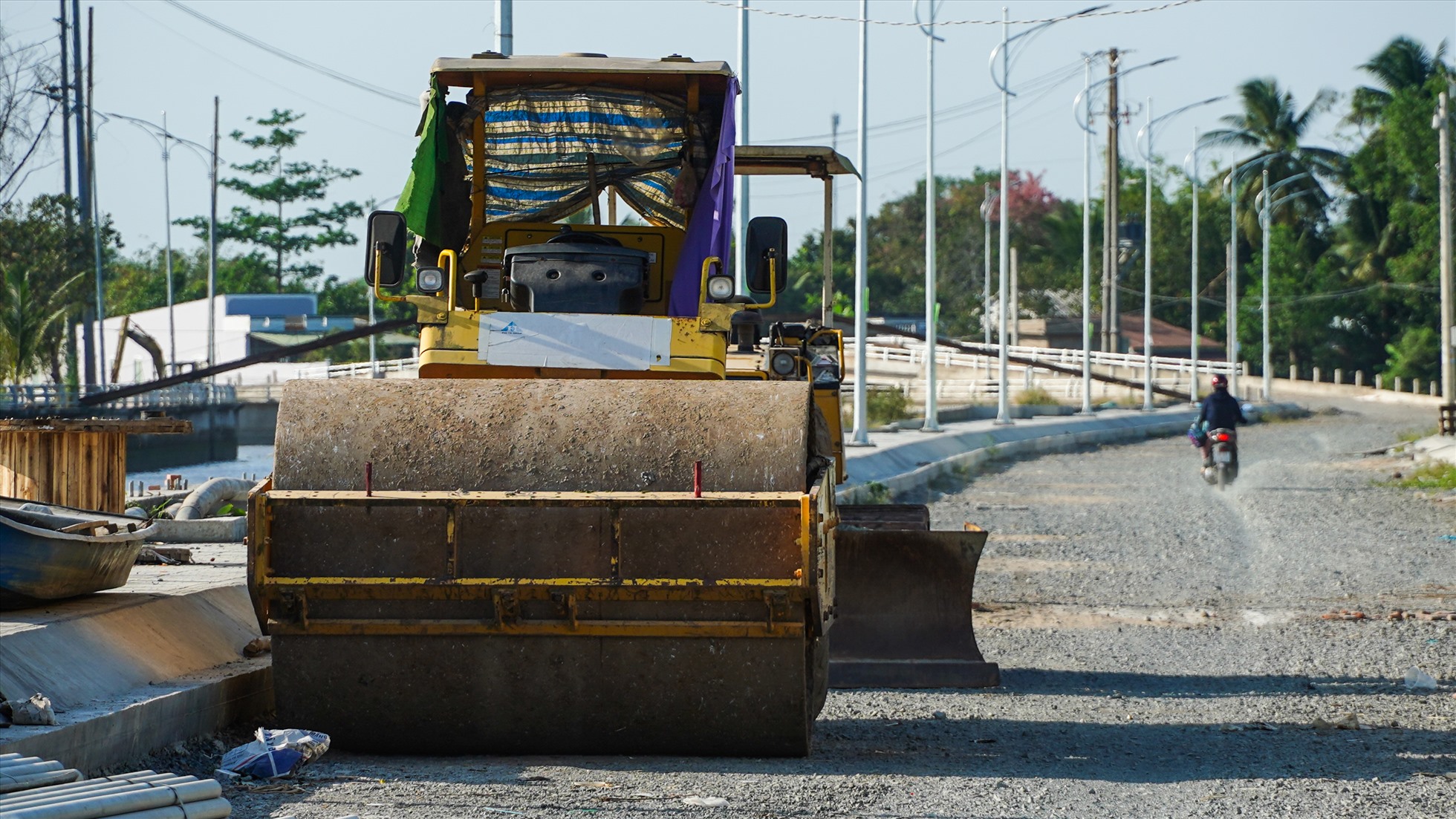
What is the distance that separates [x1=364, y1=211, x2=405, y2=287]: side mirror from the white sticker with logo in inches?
34.6

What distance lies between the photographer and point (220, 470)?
1997 inches

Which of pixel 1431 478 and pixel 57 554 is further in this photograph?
pixel 1431 478

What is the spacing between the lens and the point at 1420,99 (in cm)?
8200

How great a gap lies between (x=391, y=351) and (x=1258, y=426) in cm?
4300

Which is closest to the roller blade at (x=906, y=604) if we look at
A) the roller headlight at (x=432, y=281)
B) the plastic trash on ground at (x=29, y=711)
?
the roller headlight at (x=432, y=281)

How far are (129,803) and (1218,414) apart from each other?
76.0ft

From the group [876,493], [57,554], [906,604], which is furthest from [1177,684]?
[876,493]

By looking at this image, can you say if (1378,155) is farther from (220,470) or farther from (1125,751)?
(1125,751)

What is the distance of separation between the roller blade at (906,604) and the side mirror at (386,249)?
3.04 meters

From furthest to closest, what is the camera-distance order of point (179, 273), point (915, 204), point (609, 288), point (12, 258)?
point (915, 204) < point (179, 273) < point (12, 258) < point (609, 288)

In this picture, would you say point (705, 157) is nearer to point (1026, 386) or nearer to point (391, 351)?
point (1026, 386)

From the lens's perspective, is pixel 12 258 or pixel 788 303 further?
pixel 788 303

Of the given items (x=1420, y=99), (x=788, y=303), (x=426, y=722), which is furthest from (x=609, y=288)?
(x=788, y=303)

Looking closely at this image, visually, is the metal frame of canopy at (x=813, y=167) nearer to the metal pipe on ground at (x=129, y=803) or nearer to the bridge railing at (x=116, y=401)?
the metal pipe on ground at (x=129, y=803)
